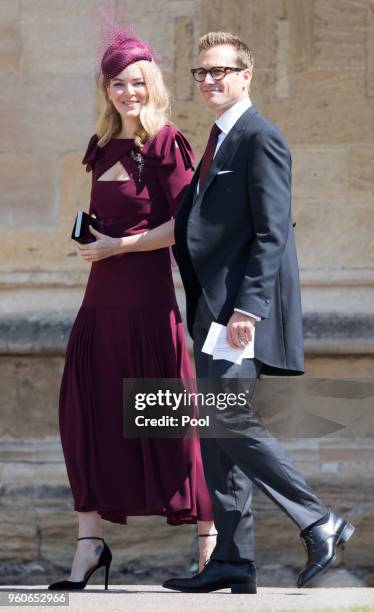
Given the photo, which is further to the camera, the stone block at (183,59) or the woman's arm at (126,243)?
the stone block at (183,59)

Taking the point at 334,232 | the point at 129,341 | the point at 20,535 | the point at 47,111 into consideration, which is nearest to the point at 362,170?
the point at 334,232

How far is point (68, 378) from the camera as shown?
16.4 ft

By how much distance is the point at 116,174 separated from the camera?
16.3 feet

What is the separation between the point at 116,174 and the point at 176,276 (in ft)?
4.86

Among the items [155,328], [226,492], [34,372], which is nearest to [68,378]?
[155,328]

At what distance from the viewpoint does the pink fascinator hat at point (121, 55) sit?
4.95 m

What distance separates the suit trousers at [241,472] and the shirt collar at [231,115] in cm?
50

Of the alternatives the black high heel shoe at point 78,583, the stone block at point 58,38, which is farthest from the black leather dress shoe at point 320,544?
the stone block at point 58,38

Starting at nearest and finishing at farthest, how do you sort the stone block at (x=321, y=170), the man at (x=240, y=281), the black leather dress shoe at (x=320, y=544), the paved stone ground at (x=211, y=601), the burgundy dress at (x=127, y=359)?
1. the paved stone ground at (x=211, y=601)
2. the black leather dress shoe at (x=320, y=544)
3. the man at (x=240, y=281)
4. the burgundy dress at (x=127, y=359)
5. the stone block at (x=321, y=170)

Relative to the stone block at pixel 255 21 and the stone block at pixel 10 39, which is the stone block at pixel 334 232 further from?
the stone block at pixel 10 39

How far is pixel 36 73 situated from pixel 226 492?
2.53 meters

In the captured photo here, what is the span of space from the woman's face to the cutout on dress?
0.16 meters

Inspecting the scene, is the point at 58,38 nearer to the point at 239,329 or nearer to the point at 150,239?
the point at 150,239

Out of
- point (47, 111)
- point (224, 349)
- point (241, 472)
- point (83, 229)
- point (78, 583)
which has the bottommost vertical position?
point (78, 583)
